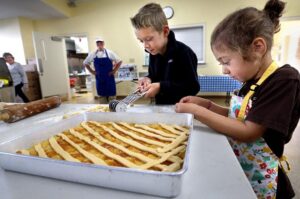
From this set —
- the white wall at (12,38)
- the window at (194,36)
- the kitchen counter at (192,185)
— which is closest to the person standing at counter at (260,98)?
the kitchen counter at (192,185)

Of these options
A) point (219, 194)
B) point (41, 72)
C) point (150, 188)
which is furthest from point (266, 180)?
point (41, 72)

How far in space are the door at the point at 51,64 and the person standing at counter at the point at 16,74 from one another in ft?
1.58

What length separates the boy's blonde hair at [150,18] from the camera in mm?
974

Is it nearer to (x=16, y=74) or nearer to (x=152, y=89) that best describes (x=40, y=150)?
(x=152, y=89)

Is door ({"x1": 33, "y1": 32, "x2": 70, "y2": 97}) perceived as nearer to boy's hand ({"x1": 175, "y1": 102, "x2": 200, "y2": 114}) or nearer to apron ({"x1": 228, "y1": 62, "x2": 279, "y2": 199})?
boy's hand ({"x1": 175, "y1": 102, "x2": 200, "y2": 114})

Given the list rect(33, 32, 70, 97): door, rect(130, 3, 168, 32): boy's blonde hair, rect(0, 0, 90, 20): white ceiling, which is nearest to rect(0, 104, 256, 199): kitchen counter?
rect(130, 3, 168, 32): boy's blonde hair

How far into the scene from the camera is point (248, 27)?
1.94 ft

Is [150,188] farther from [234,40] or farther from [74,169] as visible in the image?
[234,40]

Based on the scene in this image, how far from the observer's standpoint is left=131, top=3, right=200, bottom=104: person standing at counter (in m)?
1.00

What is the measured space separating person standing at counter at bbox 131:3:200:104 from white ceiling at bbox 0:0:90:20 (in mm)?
4523

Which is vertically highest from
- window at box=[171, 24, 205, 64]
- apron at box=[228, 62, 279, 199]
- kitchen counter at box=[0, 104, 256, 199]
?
window at box=[171, 24, 205, 64]

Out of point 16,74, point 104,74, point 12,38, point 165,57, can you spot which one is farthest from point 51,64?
point 165,57

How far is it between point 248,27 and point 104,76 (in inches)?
125

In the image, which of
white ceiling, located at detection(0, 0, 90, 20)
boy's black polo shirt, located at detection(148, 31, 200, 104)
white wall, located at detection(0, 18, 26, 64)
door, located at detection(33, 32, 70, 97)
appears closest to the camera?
boy's black polo shirt, located at detection(148, 31, 200, 104)
